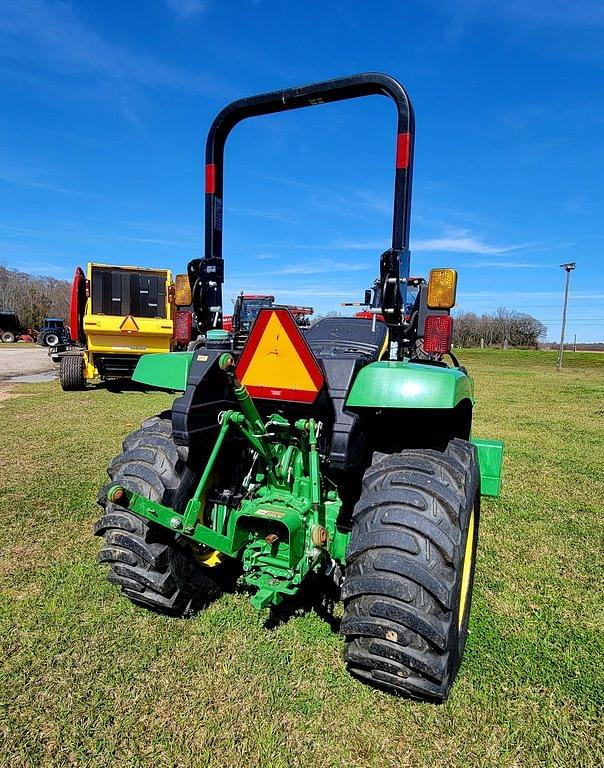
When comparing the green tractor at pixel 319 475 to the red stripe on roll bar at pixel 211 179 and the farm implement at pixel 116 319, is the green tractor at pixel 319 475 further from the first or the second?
the farm implement at pixel 116 319

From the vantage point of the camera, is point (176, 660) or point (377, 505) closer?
point (377, 505)

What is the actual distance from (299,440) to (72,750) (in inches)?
57.9

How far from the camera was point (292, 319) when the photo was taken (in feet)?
6.97

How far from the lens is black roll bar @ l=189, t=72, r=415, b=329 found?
247 centimetres

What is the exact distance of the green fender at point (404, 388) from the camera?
6.80 feet

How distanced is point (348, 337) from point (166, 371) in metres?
1.05

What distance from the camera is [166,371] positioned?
108 inches

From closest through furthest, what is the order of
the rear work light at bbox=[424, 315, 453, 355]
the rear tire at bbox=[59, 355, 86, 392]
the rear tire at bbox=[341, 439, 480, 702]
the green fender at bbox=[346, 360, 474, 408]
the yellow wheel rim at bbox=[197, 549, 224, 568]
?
the rear tire at bbox=[341, 439, 480, 702] < the green fender at bbox=[346, 360, 474, 408] < the rear work light at bbox=[424, 315, 453, 355] < the yellow wheel rim at bbox=[197, 549, 224, 568] < the rear tire at bbox=[59, 355, 86, 392]

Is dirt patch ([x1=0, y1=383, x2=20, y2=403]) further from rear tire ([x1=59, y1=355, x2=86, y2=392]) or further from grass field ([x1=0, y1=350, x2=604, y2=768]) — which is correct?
grass field ([x1=0, y1=350, x2=604, y2=768])

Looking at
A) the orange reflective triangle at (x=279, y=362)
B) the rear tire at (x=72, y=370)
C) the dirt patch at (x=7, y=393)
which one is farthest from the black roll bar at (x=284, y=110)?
the rear tire at (x=72, y=370)

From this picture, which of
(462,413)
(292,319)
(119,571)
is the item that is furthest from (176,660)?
(462,413)

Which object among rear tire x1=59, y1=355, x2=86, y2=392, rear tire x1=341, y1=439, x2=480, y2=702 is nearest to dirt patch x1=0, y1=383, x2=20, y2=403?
rear tire x1=59, y1=355, x2=86, y2=392

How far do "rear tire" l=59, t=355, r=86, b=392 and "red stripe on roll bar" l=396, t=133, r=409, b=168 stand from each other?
34.2ft

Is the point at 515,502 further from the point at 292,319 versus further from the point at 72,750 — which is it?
the point at 72,750
